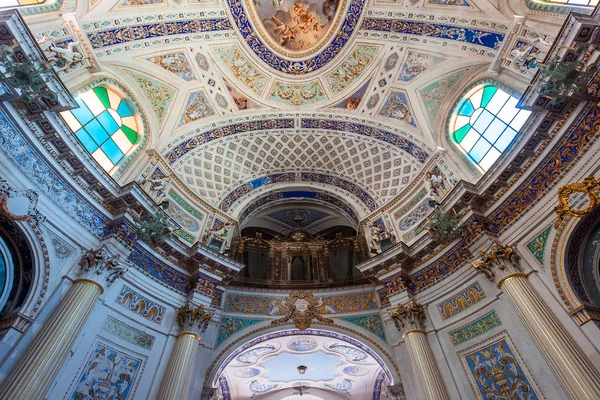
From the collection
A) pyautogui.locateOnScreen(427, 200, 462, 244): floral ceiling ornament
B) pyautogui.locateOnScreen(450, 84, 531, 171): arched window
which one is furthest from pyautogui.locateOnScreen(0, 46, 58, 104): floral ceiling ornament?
pyautogui.locateOnScreen(450, 84, 531, 171): arched window

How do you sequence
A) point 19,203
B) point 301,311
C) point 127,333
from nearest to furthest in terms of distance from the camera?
point 19,203 → point 127,333 → point 301,311

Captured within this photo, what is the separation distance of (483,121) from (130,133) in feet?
36.1

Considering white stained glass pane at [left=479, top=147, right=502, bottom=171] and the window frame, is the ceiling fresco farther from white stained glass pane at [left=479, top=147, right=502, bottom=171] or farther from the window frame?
the window frame

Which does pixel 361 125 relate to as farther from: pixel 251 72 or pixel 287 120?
pixel 251 72

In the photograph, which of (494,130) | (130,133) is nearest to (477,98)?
(494,130)

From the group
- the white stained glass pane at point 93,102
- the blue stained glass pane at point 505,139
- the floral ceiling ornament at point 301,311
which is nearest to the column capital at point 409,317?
the floral ceiling ornament at point 301,311

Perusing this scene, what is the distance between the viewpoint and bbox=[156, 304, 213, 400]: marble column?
731 cm

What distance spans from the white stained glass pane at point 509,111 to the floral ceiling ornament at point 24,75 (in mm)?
10968

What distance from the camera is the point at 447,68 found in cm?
1042

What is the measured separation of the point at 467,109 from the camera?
10.3 metres

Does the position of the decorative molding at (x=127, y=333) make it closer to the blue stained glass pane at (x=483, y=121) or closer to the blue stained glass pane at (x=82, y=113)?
the blue stained glass pane at (x=82, y=113)

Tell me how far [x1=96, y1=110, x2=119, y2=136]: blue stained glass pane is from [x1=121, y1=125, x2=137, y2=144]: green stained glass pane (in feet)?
0.93

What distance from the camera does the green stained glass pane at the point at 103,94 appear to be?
31.4 ft

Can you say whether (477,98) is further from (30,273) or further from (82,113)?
(30,273)
